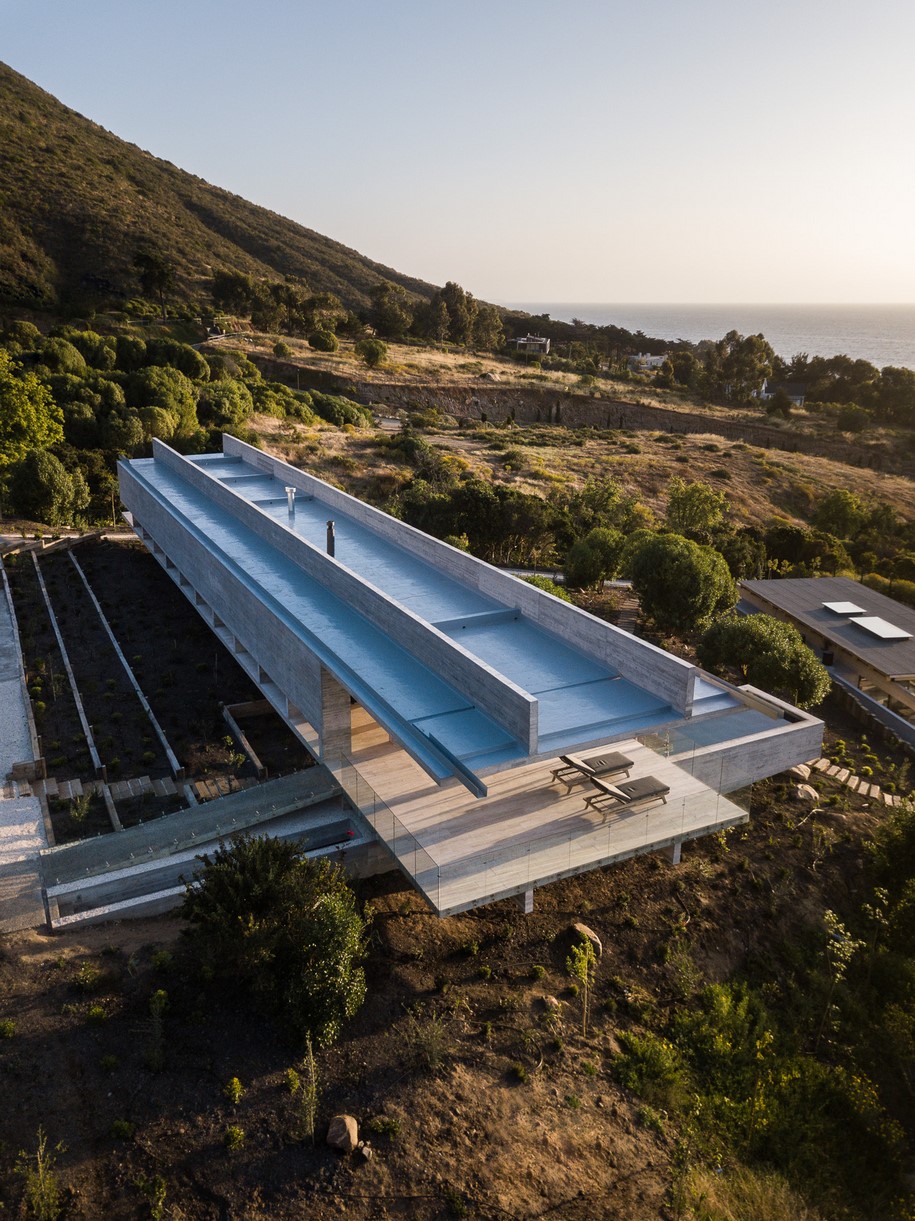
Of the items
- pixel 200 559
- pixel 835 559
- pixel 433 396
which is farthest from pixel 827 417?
pixel 200 559

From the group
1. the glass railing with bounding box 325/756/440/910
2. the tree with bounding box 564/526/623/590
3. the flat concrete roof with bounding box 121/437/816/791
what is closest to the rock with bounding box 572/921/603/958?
the glass railing with bounding box 325/756/440/910

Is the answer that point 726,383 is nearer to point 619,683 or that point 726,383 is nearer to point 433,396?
point 433,396

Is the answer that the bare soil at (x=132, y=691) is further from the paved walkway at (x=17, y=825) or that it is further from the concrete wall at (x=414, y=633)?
the concrete wall at (x=414, y=633)

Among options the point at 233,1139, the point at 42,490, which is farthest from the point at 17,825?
the point at 42,490

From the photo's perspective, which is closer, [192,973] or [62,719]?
[192,973]

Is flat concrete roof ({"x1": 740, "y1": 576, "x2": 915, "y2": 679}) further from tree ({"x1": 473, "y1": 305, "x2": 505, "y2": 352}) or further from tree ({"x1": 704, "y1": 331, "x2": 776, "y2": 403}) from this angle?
tree ({"x1": 473, "y1": 305, "x2": 505, "y2": 352})

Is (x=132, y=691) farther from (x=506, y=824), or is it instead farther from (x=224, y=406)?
(x=224, y=406)

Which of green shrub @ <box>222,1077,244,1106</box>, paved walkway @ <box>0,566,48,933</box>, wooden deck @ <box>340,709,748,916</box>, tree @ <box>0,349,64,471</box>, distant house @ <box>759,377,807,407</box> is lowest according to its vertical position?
green shrub @ <box>222,1077,244,1106</box>
